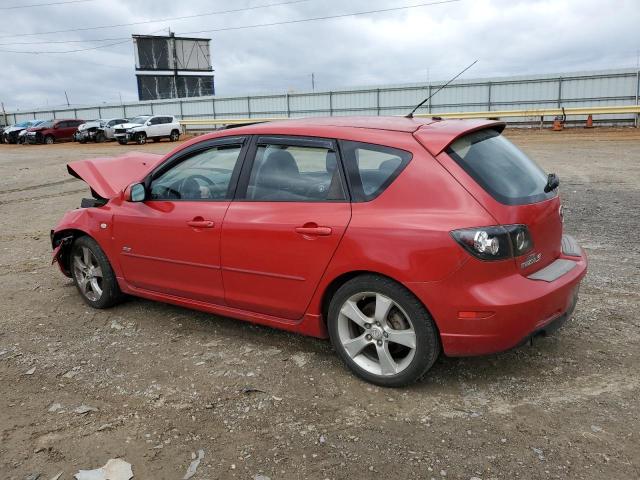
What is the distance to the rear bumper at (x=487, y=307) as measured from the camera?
2.97 m

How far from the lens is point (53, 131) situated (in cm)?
3756

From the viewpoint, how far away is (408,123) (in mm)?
3709

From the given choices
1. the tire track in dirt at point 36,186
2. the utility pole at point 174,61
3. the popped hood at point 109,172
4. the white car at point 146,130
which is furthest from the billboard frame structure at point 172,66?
the popped hood at point 109,172

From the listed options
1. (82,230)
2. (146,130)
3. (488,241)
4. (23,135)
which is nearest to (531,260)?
(488,241)

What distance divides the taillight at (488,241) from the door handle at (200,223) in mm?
1766

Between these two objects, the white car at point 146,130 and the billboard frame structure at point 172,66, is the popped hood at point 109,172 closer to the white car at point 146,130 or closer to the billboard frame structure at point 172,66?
the white car at point 146,130

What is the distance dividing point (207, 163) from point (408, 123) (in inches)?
61.4

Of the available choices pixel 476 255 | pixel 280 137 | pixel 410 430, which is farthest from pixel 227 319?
pixel 476 255

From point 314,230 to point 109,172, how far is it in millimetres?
2773

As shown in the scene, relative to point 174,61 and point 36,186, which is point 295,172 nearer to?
point 36,186

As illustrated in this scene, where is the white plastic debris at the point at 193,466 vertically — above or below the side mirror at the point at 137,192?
below

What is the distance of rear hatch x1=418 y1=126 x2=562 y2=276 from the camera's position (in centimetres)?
309

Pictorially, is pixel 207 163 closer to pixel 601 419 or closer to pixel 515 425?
pixel 515 425

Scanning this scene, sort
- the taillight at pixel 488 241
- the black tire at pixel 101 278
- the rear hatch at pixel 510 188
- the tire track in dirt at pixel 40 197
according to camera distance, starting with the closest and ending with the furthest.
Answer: the taillight at pixel 488 241 → the rear hatch at pixel 510 188 → the black tire at pixel 101 278 → the tire track in dirt at pixel 40 197
